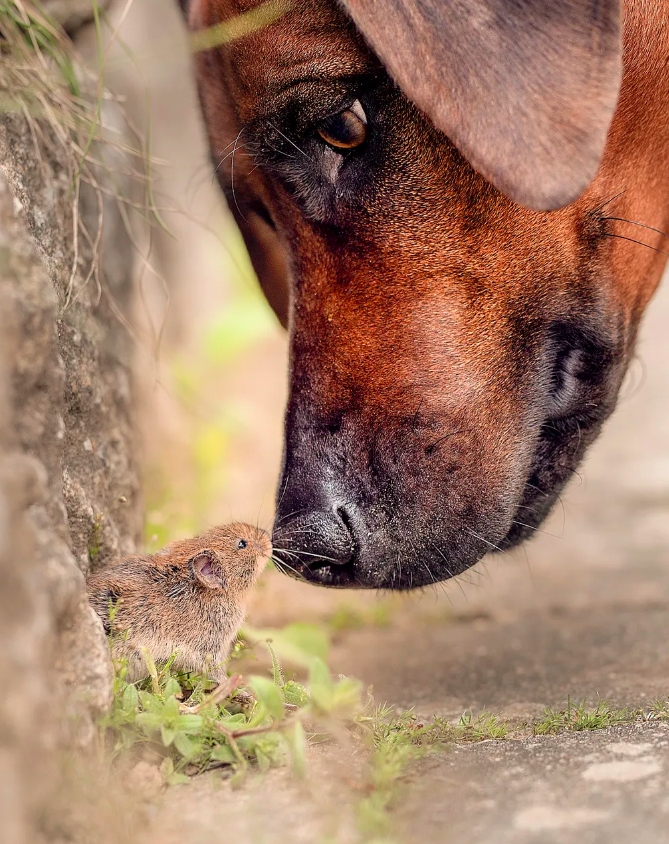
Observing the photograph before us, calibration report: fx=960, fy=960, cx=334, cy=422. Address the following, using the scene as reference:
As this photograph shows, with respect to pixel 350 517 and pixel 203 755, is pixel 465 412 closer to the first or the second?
pixel 350 517

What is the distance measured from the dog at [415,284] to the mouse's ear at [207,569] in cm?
18

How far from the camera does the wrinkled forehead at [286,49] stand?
91.3 inches

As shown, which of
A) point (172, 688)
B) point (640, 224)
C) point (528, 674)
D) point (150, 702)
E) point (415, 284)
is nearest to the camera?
point (150, 702)

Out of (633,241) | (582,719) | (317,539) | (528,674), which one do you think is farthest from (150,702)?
(633,241)

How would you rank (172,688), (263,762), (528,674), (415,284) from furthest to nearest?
(528,674), (415,284), (172,688), (263,762)

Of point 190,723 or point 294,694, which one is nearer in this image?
point 190,723

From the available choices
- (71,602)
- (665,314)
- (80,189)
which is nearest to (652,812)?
(71,602)

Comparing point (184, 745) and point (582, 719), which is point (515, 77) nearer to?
point (582, 719)

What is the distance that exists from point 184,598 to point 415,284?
98 cm

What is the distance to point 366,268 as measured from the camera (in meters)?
2.42

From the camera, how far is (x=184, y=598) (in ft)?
8.01

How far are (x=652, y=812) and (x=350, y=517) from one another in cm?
105

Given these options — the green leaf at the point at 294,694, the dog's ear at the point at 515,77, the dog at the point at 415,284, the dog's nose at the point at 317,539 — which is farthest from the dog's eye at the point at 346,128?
the green leaf at the point at 294,694

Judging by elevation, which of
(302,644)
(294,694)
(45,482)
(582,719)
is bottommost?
(582,719)
